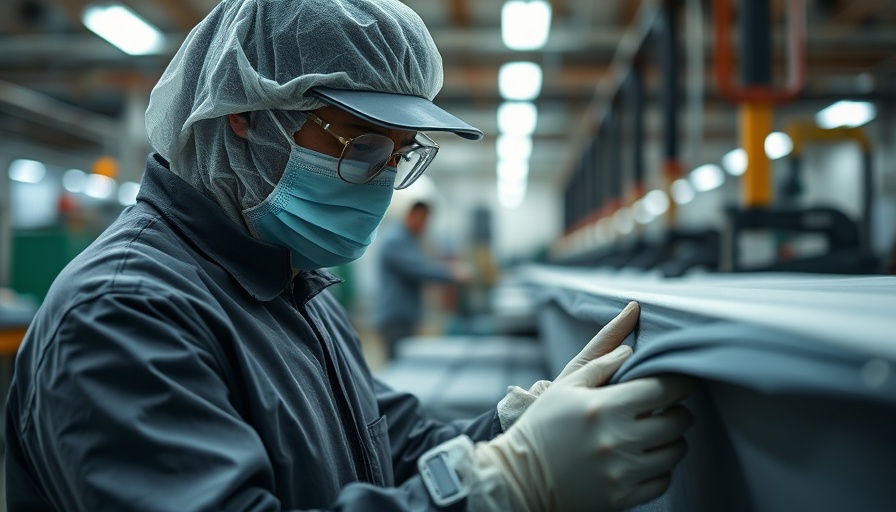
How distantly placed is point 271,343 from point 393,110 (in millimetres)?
338

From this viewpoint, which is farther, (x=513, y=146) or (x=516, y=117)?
(x=513, y=146)

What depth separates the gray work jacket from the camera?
0.72 m

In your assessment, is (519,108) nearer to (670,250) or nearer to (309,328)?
(670,250)

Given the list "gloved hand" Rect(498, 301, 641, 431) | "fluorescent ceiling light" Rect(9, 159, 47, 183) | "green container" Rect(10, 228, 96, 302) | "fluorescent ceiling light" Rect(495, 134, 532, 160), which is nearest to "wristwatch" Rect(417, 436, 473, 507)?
"gloved hand" Rect(498, 301, 641, 431)

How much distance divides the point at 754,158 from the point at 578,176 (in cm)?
826

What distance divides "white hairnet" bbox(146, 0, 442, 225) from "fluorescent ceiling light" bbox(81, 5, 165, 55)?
245 inches

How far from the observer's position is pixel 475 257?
1138cm

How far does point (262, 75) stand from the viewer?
1.02 meters

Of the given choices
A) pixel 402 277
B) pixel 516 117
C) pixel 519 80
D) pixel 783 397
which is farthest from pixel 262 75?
pixel 516 117

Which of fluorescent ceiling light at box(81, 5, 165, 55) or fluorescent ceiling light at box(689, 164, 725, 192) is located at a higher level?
fluorescent ceiling light at box(81, 5, 165, 55)

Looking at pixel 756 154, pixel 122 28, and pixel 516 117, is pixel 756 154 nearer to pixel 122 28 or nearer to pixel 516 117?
pixel 122 28

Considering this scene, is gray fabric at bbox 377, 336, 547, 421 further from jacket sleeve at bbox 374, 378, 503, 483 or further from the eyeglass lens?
the eyeglass lens

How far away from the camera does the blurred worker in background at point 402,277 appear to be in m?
5.54

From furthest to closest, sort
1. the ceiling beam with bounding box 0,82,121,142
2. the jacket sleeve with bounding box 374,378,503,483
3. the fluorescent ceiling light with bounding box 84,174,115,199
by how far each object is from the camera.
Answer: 1. the fluorescent ceiling light with bounding box 84,174,115,199
2. the ceiling beam with bounding box 0,82,121,142
3. the jacket sleeve with bounding box 374,378,503,483
